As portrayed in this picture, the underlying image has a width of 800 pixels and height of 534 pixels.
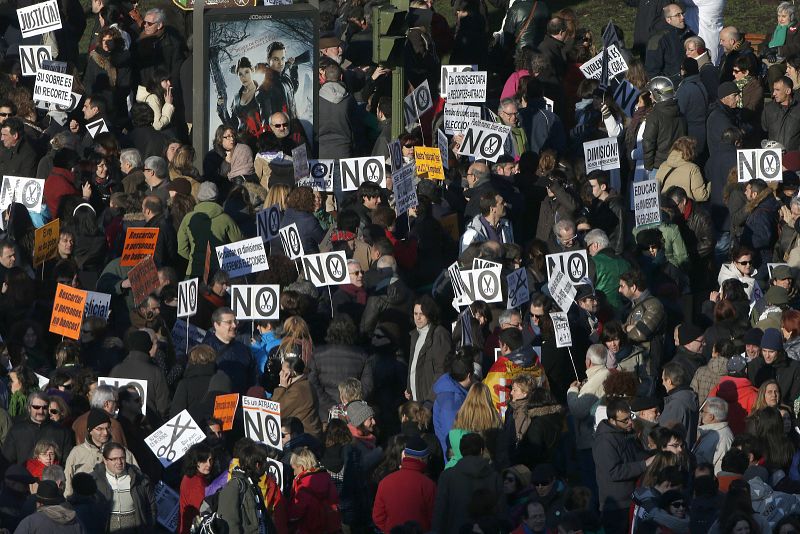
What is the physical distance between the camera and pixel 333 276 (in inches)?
734

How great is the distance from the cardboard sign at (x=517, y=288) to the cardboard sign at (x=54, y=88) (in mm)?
7001

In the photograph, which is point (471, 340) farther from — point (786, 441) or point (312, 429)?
point (786, 441)

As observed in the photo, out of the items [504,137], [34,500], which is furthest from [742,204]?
[34,500]

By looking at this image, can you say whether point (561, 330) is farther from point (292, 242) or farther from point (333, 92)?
point (333, 92)

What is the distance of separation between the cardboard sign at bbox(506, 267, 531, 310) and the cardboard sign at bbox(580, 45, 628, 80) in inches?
246

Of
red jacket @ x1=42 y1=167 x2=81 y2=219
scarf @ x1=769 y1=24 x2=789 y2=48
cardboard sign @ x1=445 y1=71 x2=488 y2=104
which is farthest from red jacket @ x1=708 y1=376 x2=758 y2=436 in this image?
scarf @ x1=769 y1=24 x2=789 y2=48

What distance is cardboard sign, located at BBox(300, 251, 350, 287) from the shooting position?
61.1 feet

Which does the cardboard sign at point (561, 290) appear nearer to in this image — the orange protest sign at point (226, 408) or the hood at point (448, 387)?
the hood at point (448, 387)

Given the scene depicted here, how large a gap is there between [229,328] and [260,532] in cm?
336

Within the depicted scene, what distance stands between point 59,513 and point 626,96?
Answer: 1189cm

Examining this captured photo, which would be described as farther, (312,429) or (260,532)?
(312,429)

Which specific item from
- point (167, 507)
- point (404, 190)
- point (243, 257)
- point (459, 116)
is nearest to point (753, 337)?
point (404, 190)

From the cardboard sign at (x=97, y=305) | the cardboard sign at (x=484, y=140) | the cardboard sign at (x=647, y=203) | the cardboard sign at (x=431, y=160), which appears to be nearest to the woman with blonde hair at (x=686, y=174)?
the cardboard sign at (x=647, y=203)

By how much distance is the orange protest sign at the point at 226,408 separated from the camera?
16.2m
